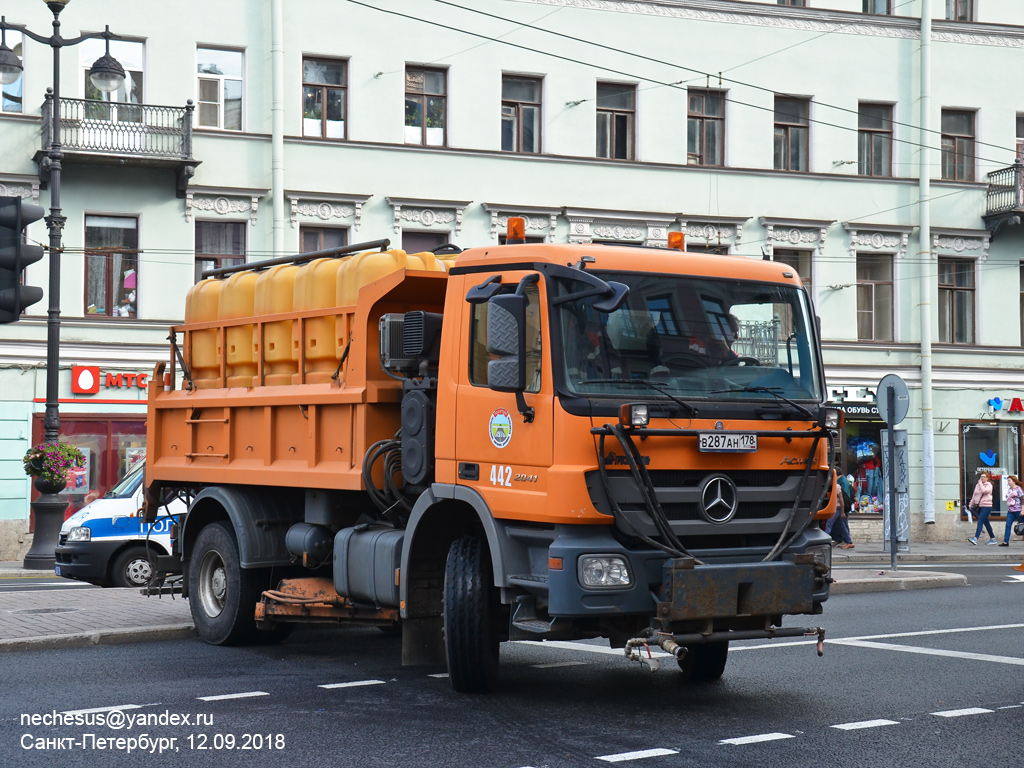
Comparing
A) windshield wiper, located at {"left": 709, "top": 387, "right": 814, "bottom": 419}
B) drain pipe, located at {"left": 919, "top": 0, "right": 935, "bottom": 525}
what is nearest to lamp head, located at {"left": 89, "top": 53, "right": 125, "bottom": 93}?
windshield wiper, located at {"left": 709, "top": 387, "right": 814, "bottom": 419}

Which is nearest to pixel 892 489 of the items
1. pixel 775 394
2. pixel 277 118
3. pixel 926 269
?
pixel 926 269

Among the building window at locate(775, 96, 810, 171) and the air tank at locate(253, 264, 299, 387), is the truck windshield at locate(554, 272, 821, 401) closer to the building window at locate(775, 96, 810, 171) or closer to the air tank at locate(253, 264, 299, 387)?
the air tank at locate(253, 264, 299, 387)

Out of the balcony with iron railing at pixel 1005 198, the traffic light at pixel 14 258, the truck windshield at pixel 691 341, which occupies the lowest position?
the truck windshield at pixel 691 341

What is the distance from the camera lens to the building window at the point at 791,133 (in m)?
31.1

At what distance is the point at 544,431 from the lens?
25.8ft

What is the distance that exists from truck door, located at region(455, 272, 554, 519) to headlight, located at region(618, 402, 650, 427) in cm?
42

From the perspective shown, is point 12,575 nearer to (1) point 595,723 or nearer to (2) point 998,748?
(1) point 595,723

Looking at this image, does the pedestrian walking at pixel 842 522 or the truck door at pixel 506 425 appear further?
the pedestrian walking at pixel 842 522

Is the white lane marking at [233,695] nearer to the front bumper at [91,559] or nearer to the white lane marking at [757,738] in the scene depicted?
the white lane marking at [757,738]

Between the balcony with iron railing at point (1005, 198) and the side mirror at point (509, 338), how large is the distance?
26.2m

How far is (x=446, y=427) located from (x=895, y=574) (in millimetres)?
10847

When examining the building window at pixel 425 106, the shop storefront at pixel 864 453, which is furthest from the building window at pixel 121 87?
the shop storefront at pixel 864 453

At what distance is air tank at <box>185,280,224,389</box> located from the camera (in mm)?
11586

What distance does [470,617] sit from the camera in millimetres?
8297
